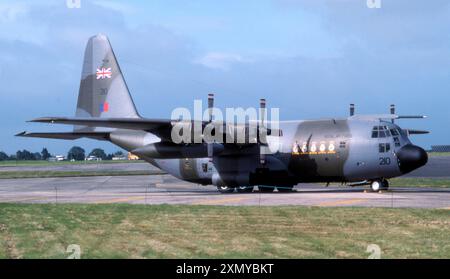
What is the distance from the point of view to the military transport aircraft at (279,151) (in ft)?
107

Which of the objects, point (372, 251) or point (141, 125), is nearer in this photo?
point (372, 251)

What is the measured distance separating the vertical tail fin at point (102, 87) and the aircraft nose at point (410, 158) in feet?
55.5

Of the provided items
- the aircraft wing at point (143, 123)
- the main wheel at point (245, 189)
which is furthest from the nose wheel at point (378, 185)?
the main wheel at point (245, 189)

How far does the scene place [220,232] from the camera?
1819 centimetres

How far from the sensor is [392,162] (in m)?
32.2

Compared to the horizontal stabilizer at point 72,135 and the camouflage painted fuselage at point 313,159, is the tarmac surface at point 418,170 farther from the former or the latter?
the horizontal stabilizer at point 72,135

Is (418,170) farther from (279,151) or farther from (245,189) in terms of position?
(279,151)

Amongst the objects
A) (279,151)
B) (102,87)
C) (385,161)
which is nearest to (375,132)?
(385,161)

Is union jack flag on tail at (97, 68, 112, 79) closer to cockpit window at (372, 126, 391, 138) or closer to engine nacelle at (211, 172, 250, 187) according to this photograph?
engine nacelle at (211, 172, 250, 187)

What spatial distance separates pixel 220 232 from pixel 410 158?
16.6 metres
